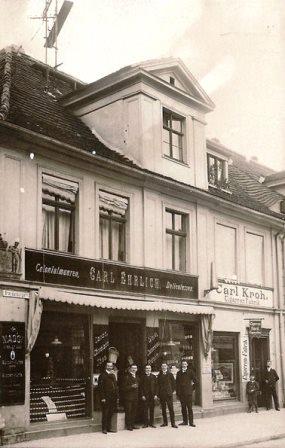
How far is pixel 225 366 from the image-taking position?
64.0ft

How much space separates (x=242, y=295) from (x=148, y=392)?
6.64 meters

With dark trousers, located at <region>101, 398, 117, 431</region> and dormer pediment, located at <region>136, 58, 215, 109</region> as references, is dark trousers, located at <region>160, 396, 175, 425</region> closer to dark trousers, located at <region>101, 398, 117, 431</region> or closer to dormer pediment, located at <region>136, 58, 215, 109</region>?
dark trousers, located at <region>101, 398, 117, 431</region>

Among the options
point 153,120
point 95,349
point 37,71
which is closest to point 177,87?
point 153,120

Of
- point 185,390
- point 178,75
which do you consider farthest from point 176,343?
point 178,75

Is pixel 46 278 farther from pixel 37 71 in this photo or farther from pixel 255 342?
pixel 255 342

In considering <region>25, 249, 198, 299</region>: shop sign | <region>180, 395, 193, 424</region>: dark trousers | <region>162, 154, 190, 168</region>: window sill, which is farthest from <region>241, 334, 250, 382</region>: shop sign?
<region>162, 154, 190, 168</region>: window sill

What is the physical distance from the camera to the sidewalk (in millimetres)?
12164

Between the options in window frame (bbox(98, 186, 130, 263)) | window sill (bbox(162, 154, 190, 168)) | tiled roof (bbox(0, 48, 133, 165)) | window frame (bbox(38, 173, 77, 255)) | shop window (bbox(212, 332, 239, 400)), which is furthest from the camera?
shop window (bbox(212, 332, 239, 400))

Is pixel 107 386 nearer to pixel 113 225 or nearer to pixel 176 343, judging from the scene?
pixel 176 343

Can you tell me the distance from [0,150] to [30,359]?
15.0ft

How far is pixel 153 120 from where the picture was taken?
1769 cm

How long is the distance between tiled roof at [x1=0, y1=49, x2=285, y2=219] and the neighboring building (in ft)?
0.23

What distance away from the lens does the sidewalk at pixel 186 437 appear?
1216 cm

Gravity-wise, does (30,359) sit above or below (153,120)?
below
